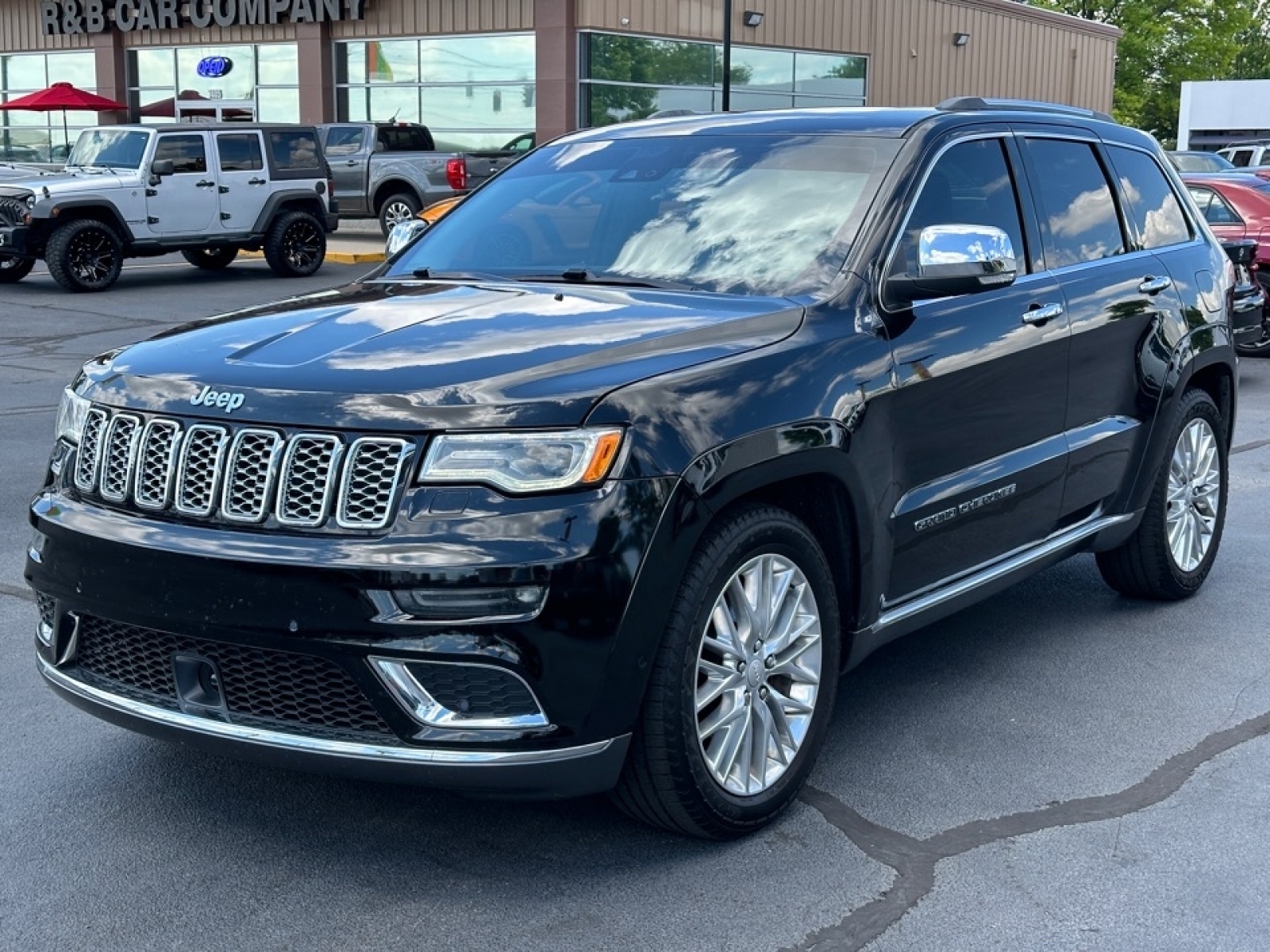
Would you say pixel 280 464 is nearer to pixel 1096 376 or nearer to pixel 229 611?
pixel 229 611

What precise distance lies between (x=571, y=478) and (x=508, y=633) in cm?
35

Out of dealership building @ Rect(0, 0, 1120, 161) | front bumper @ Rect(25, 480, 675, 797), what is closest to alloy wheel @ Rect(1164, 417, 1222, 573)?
front bumper @ Rect(25, 480, 675, 797)

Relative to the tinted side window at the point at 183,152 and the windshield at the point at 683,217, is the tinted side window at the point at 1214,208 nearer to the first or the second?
the windshield at the point at 683,217

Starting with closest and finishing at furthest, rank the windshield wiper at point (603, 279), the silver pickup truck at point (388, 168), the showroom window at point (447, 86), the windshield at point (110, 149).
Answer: the windshield wiper at point (603, 279) < the windshield at point (110, 149) < the silver pickup truck at point (388, 168) < the showroom window at point (447, 86)

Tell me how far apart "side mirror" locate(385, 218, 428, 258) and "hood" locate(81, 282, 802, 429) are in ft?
3.34

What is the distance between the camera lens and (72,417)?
405 cm

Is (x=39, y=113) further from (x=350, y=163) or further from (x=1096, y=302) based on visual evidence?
(x=1096, y=302)

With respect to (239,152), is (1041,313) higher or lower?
lower

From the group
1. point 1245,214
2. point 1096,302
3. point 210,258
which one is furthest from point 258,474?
point 210,258

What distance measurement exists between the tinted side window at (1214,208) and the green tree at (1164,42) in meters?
43.2

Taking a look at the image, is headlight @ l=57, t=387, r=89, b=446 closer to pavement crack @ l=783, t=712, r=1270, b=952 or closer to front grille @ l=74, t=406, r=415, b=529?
front grille @ l=74, t=406, r=415, b=529

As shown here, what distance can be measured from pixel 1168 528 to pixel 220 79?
28962 mm

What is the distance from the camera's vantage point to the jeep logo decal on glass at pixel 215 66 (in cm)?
3169

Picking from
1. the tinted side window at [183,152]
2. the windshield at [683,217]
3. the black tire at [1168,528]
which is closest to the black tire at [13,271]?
the tinted side window at [183,152]
